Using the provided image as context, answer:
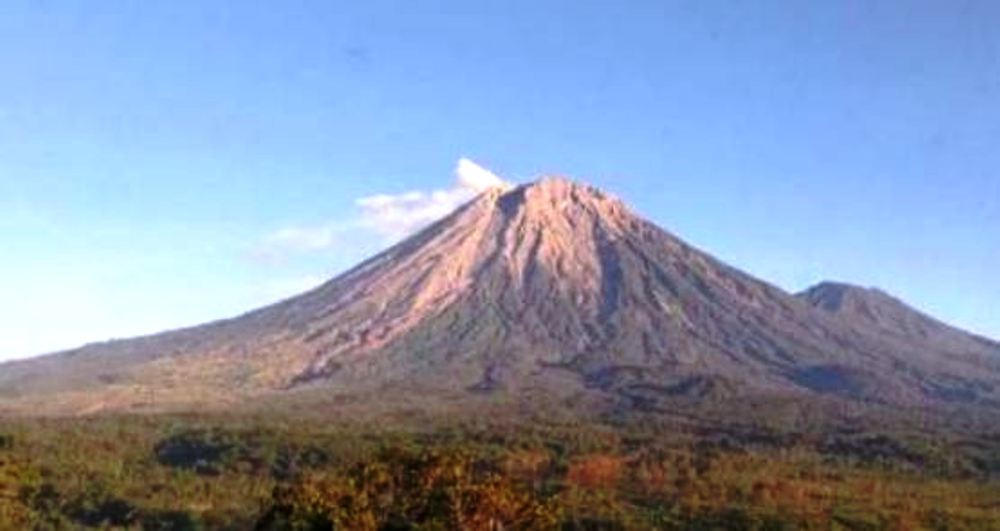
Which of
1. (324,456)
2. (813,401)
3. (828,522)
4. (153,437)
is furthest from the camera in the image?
(813,401)

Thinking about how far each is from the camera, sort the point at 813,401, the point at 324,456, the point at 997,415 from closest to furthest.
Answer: the point at 324,456 → the point at 813,401 → the point at 997,415

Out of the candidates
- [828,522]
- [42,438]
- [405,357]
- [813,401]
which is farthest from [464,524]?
[405,357]

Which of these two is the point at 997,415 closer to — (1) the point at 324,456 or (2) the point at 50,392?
(1) the point at 324,456

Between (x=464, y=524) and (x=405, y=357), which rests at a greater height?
(x=405, y=357)

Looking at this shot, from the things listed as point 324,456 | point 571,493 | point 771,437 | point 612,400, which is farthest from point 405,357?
point 571,493

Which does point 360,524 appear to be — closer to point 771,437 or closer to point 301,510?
point 301,510

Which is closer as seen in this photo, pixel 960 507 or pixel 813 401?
pixel 960 507
